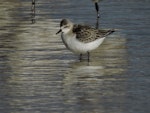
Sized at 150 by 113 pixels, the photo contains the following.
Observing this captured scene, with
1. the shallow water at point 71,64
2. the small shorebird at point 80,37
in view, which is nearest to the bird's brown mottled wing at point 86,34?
the small shorebird at point 80,37

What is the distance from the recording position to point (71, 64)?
49.7 feet

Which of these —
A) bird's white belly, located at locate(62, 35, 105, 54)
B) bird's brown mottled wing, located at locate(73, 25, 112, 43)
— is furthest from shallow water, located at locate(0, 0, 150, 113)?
bird's brown mottled wing, located at locate(73, 25, 112, 43)

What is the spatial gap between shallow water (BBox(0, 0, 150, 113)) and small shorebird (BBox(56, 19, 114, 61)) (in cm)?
25

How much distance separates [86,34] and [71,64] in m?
0.93

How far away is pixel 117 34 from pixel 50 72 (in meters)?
4.45

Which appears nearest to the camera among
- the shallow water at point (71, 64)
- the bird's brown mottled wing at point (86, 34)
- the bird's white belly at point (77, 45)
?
the shallow water at point (71, 64)

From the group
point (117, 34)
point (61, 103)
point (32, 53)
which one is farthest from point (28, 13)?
point (61, 103)

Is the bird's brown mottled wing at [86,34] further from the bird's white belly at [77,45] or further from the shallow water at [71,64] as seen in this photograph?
the shallow water at [71,64]

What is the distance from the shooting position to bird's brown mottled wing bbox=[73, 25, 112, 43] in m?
15.7

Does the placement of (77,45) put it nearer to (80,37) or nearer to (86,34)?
(80,37)

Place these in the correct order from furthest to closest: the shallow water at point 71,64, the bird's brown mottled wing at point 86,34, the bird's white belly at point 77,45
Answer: the bird's brown mottled wing at point 86,34 → the bird's white belly at point 77,45 → the shallow water at point 71,64

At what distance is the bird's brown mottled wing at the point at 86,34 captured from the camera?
15.7m

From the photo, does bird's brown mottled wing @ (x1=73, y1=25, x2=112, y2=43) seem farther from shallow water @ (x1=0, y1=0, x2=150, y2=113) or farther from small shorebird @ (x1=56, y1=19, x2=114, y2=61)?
shallow water @ (x1=0, y1=0, x2=150, y2=113)

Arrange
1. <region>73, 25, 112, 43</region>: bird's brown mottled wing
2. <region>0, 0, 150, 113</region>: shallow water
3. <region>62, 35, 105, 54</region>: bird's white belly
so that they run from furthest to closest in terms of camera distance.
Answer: <region>73, 25, 112, 43</region>: bird's brown mottled wing, <region>62, 35, 105, 54</region>: bird's white belly, <region>0, 0, 150, 113</region>: shallow water
